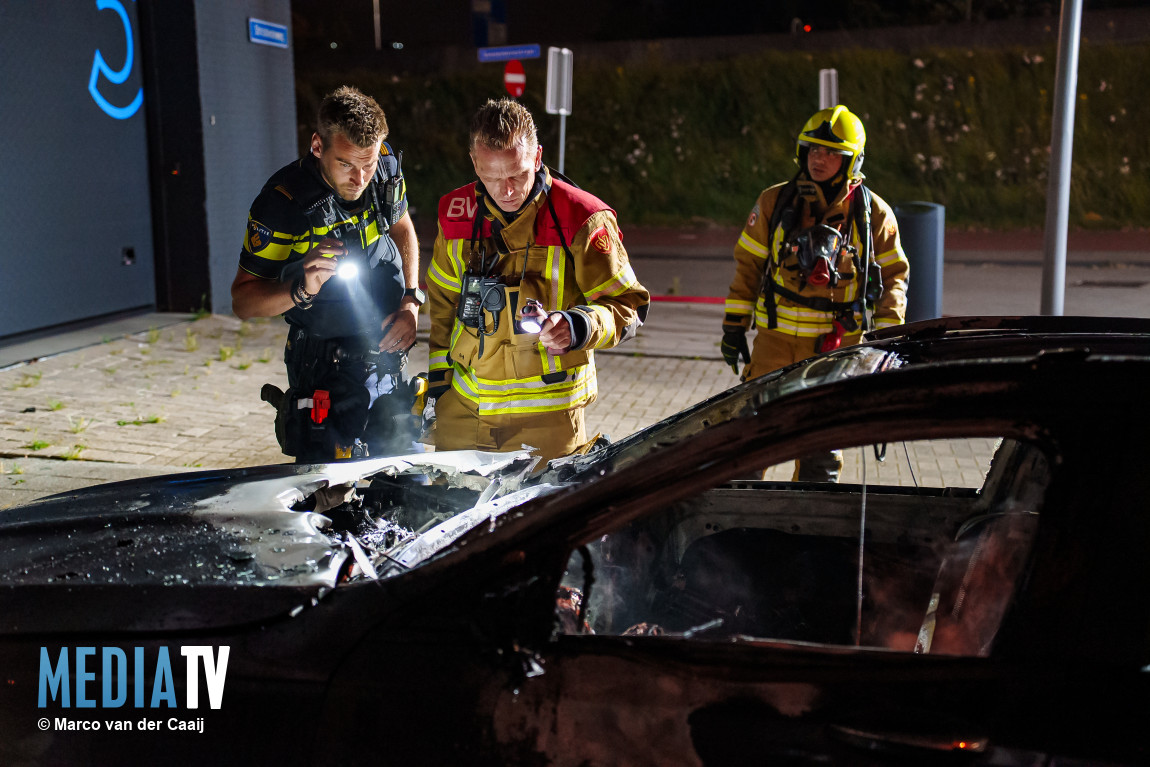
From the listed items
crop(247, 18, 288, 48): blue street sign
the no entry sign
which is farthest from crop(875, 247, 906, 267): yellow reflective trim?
the no entry sign

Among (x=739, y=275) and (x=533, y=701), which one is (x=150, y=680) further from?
(x=739, y=275)

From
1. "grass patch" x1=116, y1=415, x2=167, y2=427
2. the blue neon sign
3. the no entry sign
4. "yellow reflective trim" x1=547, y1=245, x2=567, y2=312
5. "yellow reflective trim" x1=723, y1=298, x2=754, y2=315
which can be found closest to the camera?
"yellow reflective trim" x1=547, y1=245, x2=567, y2=312

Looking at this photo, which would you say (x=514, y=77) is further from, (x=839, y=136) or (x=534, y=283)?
(x=534, y=283)

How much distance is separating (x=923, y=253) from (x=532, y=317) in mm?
4418

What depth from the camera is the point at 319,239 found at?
12.7 feet

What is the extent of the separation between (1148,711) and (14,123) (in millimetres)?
8869

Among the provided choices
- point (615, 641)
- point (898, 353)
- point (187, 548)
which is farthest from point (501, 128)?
point (615, 641)

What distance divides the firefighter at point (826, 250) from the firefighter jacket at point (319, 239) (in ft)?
5.62

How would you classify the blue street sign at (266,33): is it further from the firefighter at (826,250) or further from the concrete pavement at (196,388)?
the firefighter at (826,250)

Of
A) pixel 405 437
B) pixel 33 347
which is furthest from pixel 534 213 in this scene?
pixel 33 347

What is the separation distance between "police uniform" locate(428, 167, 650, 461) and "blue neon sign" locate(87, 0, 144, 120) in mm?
6901

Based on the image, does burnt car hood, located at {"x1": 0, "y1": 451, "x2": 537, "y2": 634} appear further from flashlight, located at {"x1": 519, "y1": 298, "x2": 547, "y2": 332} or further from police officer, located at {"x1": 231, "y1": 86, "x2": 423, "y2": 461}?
police officer, located at {"x1": 231, "y1": 86, "x2": 423, "y2": 461}

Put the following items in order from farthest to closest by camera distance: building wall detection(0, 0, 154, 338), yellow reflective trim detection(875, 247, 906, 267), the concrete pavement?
building wall detection(0, 0, 154, 338) → the concrete pavement → yellow reflective trim detection(875, 247, 906, 267)

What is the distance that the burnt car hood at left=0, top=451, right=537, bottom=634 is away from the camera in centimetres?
197
